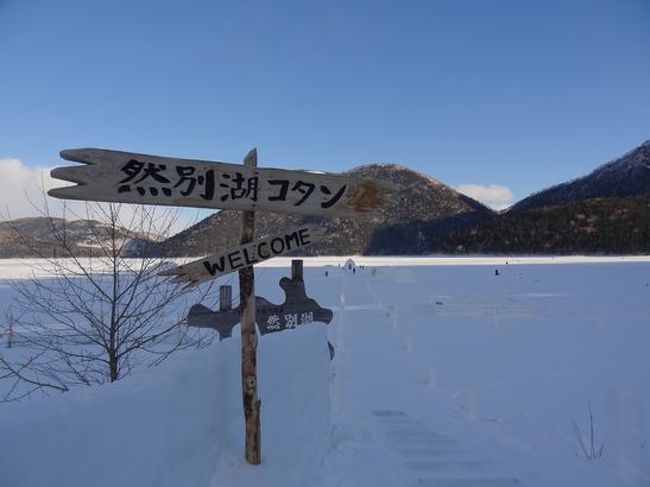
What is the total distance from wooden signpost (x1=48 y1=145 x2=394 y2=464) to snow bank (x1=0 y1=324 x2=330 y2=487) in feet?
0.62

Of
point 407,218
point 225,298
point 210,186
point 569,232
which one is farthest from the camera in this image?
point 407,218

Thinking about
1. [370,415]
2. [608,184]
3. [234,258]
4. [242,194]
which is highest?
[608,184]

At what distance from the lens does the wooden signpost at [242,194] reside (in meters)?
2.59

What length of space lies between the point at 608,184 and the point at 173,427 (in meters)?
157

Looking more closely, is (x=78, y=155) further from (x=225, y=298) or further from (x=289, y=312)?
Answer: (x=289, y=312)

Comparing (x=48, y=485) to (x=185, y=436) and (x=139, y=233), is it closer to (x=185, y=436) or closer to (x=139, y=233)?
(x=185, y=436)

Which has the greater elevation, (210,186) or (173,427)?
(210,186)

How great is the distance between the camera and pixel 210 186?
2.87 meters

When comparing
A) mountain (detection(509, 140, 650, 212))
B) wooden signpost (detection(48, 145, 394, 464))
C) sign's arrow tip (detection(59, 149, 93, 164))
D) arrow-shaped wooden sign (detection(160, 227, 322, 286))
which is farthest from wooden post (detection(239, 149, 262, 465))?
mountain (detection(509, 140, 650, 212))

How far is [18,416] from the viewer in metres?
1.57

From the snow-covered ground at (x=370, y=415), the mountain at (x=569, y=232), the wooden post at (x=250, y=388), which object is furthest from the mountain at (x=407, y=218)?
the wooden post at (x=250, y=388)

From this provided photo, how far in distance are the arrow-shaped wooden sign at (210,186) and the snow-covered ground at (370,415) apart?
0.98 m

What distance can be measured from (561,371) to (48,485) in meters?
8.57

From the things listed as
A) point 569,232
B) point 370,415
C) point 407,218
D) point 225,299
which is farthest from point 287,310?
point 407,218
